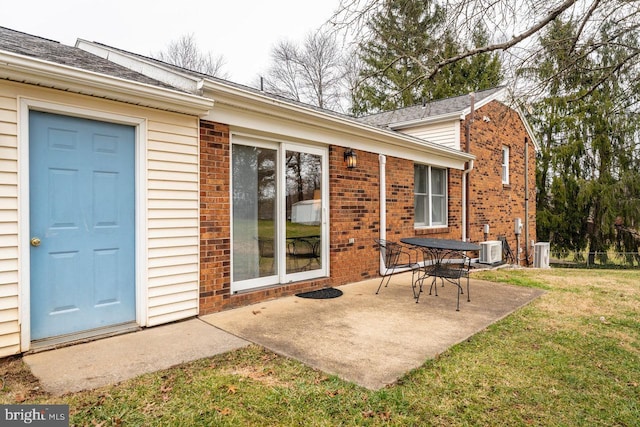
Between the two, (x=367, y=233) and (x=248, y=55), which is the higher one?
(x=248, y=55)

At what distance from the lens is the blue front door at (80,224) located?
3.42 m

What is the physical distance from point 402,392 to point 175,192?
319cm

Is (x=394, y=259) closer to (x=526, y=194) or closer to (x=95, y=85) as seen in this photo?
(x=95, y=85)

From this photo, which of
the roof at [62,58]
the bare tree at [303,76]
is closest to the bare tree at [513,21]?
the roof at [62,58]

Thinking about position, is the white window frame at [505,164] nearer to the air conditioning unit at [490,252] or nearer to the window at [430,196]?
the air conditioning unit at [490,252]

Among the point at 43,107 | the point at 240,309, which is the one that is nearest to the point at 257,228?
the point at 240,309

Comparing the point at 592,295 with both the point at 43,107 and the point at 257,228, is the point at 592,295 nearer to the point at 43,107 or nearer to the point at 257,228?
the point at 257,228

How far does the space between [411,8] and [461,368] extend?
3853mm

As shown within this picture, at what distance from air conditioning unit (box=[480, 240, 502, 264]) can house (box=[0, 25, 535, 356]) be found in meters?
3.42

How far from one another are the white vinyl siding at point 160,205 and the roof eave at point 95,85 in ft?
0.36

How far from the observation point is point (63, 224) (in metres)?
3.55

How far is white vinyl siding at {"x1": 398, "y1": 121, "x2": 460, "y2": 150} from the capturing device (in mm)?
10367

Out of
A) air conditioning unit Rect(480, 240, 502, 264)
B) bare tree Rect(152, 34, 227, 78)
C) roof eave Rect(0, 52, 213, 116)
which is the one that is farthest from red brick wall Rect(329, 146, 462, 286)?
bare tree Rect(152, 34, 227, 78)

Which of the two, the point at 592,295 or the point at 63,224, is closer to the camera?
the point at 63,224
